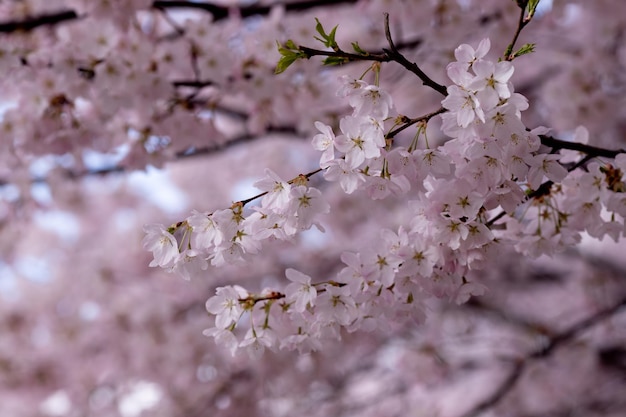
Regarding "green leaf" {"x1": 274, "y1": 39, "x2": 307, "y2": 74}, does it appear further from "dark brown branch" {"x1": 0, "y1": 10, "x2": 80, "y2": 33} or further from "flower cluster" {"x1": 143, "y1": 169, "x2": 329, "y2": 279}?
"dark brown branch" {"x1": 0, "y1": 10, "x2": 80, "y2": 33}

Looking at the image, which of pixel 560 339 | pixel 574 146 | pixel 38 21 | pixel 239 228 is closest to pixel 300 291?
pixel 239 228

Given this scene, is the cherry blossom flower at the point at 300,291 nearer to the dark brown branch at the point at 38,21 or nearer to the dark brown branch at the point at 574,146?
the dark brown branch at the point at 574,146

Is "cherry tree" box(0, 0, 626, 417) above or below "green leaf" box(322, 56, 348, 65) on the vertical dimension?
below

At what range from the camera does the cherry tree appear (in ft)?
3.82

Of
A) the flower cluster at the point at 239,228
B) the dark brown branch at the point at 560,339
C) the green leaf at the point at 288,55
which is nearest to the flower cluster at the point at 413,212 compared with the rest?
the flower cluster at the point at 239,228

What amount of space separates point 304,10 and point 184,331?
1.92 meters

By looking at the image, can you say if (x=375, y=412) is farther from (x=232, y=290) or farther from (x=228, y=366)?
(x=232, y=290)

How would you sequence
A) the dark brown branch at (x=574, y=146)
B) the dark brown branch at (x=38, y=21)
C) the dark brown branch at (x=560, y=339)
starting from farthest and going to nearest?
the dark brown branch at (x=560, y=339)
the dark brown branch at (x=38, y=21)
the dark brown branch at (x=574, y=146)

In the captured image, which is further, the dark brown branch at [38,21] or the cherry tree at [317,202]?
the dark brown branch at [38,21]

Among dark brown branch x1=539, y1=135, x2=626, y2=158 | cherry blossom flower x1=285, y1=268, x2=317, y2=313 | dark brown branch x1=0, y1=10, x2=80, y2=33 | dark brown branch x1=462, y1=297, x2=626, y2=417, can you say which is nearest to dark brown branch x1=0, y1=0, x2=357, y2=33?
dark brown branch x1=0, y1=10, x2=80, y2=33

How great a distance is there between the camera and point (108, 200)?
23.3 ft

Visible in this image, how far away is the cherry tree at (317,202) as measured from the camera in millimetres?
1165

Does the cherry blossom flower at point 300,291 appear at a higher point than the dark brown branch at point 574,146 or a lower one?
lower

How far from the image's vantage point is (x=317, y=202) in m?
1.16
